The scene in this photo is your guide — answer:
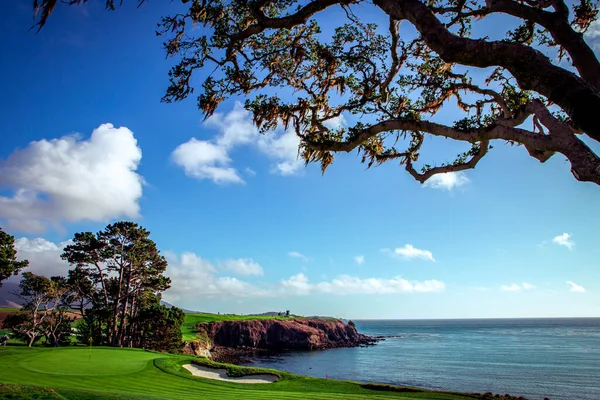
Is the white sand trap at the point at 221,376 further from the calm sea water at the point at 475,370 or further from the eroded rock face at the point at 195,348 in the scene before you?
the eroded rock face at the point at 195,348

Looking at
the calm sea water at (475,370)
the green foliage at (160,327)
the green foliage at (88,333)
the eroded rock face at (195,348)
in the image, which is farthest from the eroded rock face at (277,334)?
the green foliage at (88,333)

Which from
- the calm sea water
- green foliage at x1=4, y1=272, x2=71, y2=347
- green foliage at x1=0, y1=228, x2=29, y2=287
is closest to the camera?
green foliage at x1=0, y1=228, x2=29, y2=287

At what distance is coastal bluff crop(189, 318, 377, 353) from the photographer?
2685 inches

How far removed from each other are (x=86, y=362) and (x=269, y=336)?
→ 5977 cm

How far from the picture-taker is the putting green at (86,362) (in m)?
16.4

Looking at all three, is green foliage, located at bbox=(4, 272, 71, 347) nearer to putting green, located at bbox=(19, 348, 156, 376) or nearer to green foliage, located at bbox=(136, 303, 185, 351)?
green foliage, located at bbox=(136, 303, 185, 351)

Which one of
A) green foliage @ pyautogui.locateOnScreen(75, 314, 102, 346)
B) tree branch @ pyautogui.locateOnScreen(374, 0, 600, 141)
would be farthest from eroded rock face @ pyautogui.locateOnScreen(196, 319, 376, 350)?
tree branch @ pyautogui.locateOnScreen(374, 0, 600, 141)

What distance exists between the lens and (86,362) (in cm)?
1884

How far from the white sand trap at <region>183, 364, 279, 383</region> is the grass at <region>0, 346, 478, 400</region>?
1.65ft

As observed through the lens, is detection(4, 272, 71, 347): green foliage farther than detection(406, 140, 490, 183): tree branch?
Yes

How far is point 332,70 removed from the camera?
977cm

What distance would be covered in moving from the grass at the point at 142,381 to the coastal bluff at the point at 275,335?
41510mm

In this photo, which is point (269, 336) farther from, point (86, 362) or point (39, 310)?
point (86, 362)

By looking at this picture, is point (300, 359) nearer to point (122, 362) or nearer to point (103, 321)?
point (103, 321)
